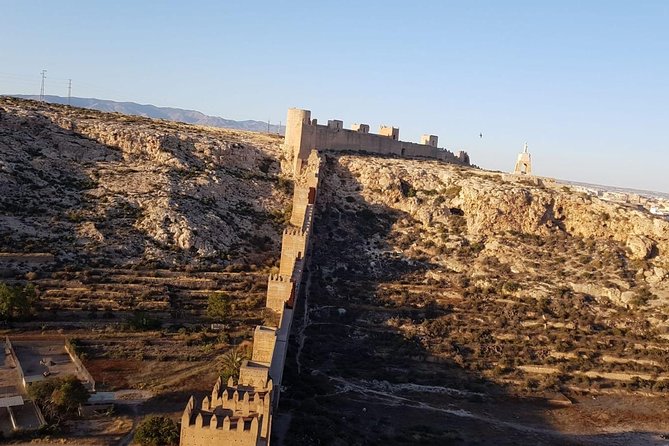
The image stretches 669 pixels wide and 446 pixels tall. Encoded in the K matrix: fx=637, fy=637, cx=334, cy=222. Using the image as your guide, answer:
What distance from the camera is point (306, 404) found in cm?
2261

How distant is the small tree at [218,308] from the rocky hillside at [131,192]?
5280mm

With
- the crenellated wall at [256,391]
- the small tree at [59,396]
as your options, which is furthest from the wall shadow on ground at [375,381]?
the small tree at [59,396]

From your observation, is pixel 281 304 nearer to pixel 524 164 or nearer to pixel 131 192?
pixel 131 192

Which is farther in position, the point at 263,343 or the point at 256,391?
the point at 263,343

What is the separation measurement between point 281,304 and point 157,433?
11972mm

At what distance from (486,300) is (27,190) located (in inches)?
1085

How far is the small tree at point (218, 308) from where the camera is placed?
96.4ft

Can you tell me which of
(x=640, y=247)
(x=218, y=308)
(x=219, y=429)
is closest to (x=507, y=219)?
(x=640, y=247)

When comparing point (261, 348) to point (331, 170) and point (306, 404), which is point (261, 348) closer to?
point (306, 404)

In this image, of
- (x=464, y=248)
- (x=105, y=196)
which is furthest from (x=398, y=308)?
(x=105, y=196)

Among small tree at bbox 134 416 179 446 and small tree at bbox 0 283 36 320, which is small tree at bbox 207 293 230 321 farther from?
small tree at bbox 134 416 179 446

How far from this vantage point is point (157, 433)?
61.2 feet

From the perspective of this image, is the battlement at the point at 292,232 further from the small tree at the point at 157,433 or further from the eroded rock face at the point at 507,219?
the small tree at the point at 157,433

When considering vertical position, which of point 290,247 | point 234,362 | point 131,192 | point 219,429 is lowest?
point 234,362
